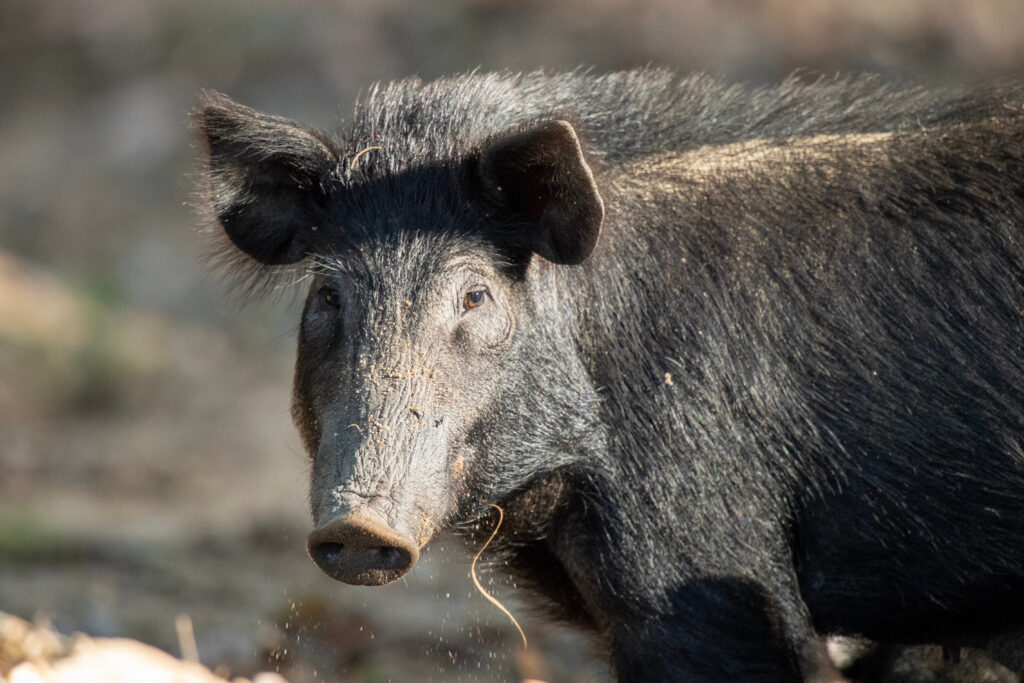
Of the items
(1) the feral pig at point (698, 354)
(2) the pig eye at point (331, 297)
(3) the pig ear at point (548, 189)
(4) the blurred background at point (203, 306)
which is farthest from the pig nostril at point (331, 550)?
(4) the blurred background at point (203, 306)

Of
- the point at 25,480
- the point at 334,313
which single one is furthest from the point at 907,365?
the point at 25,480

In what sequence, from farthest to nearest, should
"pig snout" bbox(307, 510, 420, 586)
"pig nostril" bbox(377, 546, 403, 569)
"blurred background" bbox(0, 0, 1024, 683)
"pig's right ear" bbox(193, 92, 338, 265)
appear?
"blurred background" bbox(0, 0, 1024, 683), "pig's right ear" bbox(193, 92, 338, 265), "pig nostril" bbox(377, 546, 403, 569), "pig snout" bbox(307, 510, 420, 586)

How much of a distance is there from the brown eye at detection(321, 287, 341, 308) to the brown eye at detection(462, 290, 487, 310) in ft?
1.50

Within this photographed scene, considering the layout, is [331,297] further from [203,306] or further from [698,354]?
[203,306]

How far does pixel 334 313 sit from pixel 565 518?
45.0 inches

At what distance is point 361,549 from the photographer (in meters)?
3.88

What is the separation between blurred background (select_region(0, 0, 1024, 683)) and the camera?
24.5 feet

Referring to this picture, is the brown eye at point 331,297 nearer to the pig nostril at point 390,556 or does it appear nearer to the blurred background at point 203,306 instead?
the pig nostril at point 390,556

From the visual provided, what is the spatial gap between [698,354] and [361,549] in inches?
58.6

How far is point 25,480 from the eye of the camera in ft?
33.1

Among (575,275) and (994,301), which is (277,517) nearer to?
(575,275)

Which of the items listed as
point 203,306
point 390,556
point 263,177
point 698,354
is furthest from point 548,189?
point 203,306

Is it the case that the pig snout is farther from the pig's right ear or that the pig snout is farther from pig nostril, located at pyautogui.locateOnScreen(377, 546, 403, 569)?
the pig's right ear

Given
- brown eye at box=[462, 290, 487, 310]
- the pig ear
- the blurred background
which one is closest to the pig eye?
brown eye at box=[462, 290, 487, 310]
